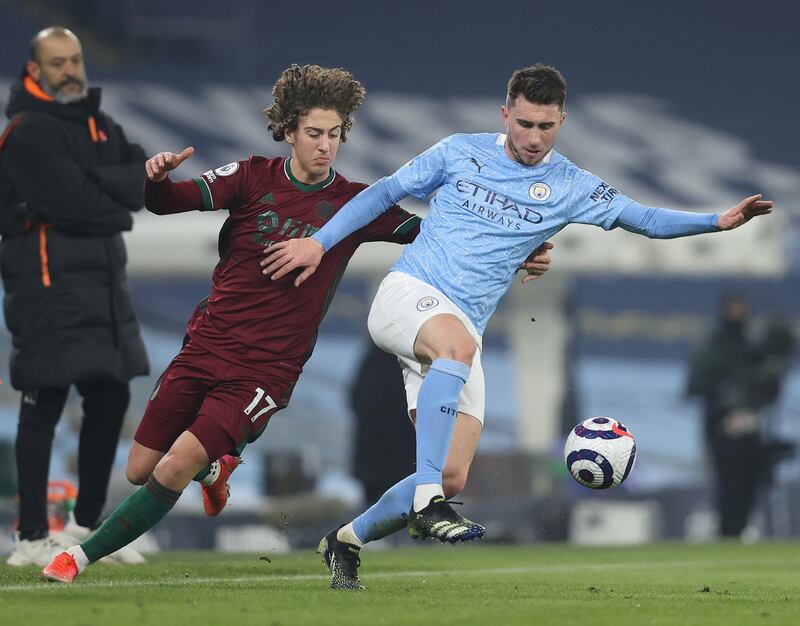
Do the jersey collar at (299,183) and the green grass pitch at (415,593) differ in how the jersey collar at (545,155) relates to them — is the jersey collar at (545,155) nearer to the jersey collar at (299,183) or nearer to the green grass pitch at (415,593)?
the jersey collar at (299,183)

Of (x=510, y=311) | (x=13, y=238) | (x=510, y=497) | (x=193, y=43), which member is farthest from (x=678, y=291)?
(x=13, y=238)

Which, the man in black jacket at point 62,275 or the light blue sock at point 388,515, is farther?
the man in black jacket at point 62,275

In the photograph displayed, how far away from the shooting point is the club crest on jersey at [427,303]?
16.5 ft

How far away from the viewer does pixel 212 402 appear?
5035mm

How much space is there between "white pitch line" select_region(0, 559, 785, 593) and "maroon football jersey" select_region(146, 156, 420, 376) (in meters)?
0.88

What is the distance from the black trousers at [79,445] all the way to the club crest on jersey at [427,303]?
78.2 inches

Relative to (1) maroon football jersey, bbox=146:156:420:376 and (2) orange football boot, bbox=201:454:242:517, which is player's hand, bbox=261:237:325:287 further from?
(2) orange football boot, bbox=201:454:242:517

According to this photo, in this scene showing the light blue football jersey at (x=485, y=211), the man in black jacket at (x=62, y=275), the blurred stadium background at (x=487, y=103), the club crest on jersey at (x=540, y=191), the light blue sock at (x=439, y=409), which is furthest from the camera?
the blurred stadium background at (x=487, y=103)

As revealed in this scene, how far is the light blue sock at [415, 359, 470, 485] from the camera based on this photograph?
4.82 meters

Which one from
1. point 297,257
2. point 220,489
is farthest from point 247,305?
point 220,489

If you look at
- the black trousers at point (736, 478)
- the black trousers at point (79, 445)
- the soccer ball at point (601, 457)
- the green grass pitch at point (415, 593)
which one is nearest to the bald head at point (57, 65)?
the black trousers at point (79, 445)

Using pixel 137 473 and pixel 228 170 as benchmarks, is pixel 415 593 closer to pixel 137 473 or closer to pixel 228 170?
pixel 137 473

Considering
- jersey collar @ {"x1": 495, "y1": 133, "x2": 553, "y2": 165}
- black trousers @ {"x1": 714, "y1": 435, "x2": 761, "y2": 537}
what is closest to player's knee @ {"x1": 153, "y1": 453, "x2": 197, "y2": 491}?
jersey collar @ {"x1": 495, "y1": 133, "x2": 553, "y2": 165}

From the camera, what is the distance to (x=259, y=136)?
1942 cm
